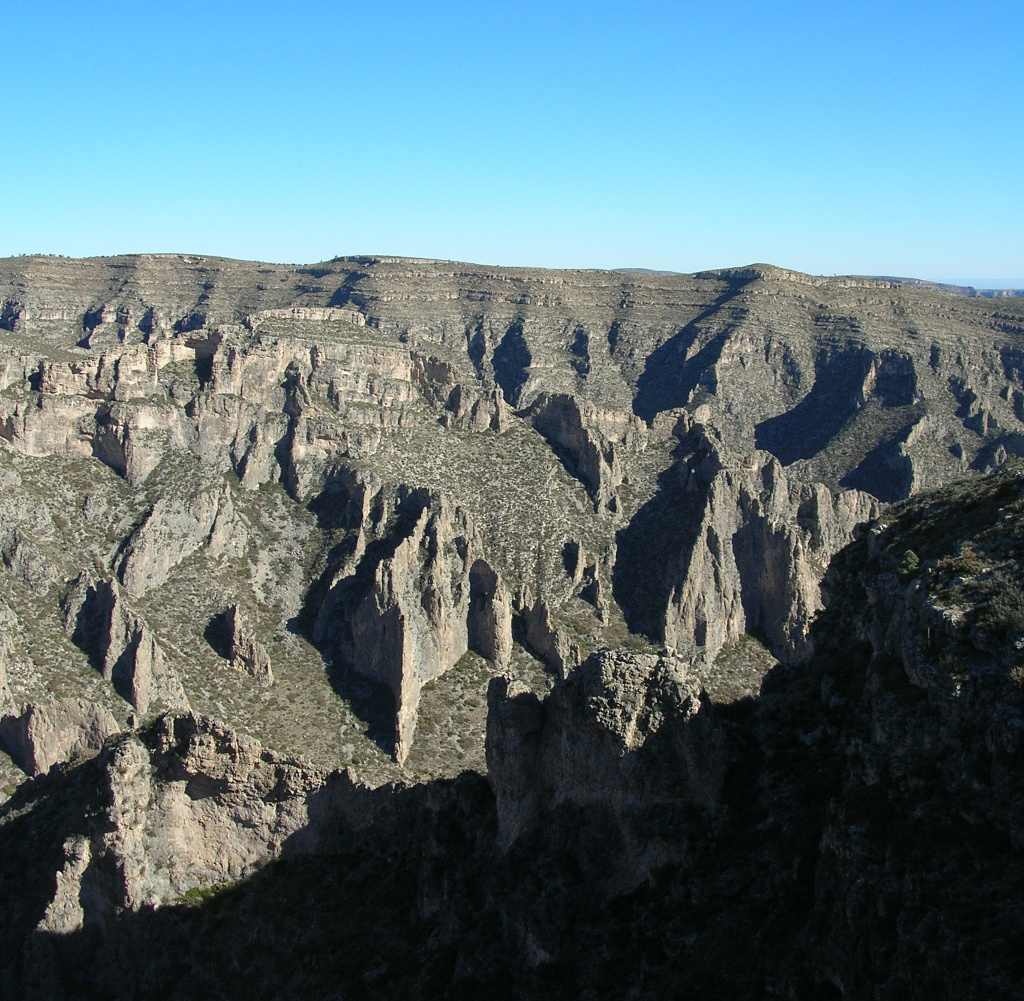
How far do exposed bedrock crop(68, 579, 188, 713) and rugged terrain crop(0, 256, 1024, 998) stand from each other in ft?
0.89

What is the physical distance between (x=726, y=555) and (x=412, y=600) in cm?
2870

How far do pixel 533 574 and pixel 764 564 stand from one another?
2024cm

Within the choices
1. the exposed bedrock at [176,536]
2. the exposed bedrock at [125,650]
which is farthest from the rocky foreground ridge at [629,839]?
the exposed bedrock at [176,536]

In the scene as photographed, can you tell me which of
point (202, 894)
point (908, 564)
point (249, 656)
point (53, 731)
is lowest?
point (53, 731)

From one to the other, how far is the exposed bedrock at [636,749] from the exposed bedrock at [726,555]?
170 ft

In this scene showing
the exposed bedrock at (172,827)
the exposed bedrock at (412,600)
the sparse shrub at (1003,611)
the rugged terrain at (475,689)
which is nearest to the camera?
the rugged terrain at (475,689)

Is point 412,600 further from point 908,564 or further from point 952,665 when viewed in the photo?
point 952,665

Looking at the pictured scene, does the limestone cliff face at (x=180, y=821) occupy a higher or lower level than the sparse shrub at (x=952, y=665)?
lower

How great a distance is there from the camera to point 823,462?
5945 inches

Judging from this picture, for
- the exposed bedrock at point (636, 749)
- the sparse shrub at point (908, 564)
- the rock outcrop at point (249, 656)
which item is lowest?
the rock outcrop at point (249, 656)

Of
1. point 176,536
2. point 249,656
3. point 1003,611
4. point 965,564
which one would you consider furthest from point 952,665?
point 176,536

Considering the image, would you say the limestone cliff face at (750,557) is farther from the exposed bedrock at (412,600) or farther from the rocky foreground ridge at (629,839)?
the rocky foreground ridge at (629,839)

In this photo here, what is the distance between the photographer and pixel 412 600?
248ft

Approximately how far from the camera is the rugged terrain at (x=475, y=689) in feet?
77.8
